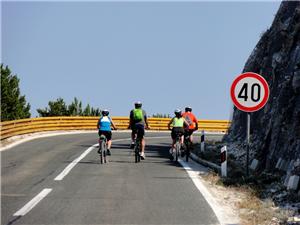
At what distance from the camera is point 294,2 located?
17.9m

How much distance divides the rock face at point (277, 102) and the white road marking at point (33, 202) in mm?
5067

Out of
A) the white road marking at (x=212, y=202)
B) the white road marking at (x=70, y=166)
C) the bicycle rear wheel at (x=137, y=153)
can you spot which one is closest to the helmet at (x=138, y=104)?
the bicycle rear wheel at (x=137, y=153)

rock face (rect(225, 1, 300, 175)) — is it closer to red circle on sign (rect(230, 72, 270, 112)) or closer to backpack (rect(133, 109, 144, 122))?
red circle on sign (rect(230, 72, 270, 112))

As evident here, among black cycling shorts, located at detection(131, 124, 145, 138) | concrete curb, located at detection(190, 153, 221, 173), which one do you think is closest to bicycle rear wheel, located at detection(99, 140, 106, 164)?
black cycling shorts, located at detection(131, 124, 145, 138)

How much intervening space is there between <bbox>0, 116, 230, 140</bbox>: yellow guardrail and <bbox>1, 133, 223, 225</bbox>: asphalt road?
962 centimetres

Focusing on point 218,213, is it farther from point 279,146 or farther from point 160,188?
point 279,146

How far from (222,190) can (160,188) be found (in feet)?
4.42

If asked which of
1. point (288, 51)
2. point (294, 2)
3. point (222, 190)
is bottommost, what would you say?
point (222, 190)

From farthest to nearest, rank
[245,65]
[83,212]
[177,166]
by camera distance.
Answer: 1. [245,65]
2. [177,166]
3. [83,212]

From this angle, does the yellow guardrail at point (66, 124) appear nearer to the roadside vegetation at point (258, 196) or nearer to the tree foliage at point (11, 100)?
the roadside vegetation at point (258, 196)

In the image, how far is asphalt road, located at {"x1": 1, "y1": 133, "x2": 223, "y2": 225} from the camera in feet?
26.3

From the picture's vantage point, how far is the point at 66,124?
1404 inches

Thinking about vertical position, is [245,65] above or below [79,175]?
above

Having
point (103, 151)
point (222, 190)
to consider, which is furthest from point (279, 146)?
point (103, 151)
